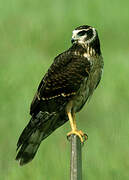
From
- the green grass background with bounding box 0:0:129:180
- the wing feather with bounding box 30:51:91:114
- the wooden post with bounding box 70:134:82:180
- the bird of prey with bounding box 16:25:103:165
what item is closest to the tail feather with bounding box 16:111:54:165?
the bird of prey with bounding box 16:25:103:165

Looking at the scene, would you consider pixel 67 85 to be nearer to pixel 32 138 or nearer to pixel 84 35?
pixel 84 35

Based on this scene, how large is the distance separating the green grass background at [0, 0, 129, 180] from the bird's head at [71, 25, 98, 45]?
3.94ft

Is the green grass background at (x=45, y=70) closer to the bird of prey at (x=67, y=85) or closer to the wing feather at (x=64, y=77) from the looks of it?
the bird of prey at (x=67, y=85)

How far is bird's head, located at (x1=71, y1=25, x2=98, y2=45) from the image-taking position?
21.1 feet

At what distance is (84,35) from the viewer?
6559mm

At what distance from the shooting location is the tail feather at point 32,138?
6.30 m

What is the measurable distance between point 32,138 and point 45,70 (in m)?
3.43

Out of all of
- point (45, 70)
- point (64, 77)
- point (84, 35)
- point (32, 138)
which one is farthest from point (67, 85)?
point (45, 70)

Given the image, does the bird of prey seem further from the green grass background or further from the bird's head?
the green grass background

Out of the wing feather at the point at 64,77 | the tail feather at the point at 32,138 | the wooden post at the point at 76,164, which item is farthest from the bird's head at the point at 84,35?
the wooden post at the point at 76,164

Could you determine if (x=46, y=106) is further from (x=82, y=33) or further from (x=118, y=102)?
(x=118, y=102)

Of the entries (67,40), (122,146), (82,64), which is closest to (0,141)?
(122,146)

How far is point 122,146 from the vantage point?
7352 millimetres

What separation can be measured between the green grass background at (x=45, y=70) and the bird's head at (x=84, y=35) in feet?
3.94
